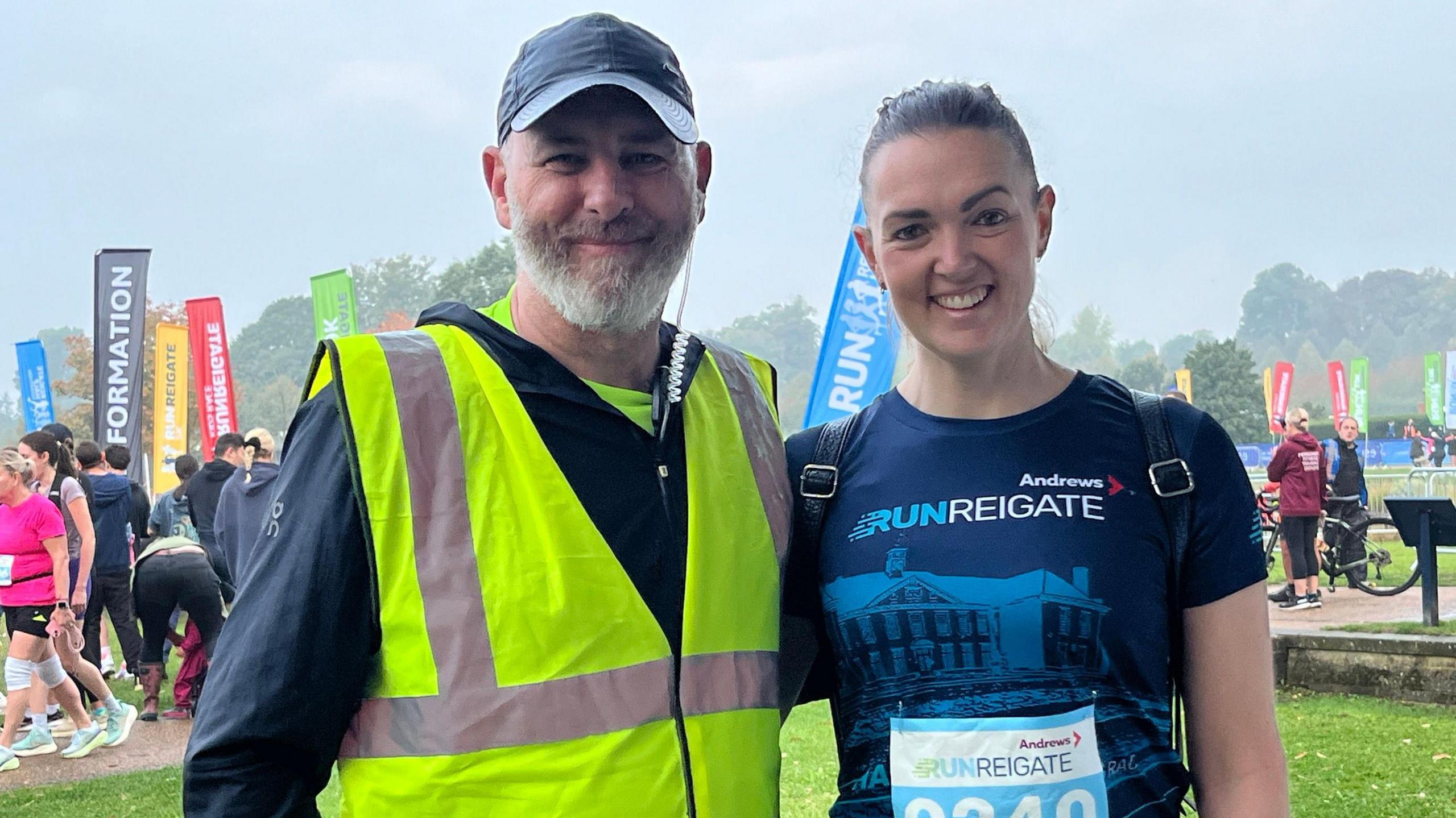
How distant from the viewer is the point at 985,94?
6.65 feet

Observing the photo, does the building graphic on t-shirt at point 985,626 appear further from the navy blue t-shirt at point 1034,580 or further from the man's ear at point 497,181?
the man's ear at point 497,181

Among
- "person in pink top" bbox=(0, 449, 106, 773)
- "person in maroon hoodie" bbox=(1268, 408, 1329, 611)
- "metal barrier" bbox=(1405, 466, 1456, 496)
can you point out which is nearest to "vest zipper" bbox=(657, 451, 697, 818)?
"person in pink top" bbox=(0, 449, 106, 773)

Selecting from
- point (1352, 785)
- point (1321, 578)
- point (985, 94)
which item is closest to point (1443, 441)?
point (1321, 578)

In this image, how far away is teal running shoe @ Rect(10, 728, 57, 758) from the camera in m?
7.88

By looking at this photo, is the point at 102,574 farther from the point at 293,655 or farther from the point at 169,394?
the point at 169,394

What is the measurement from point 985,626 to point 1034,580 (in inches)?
3.7

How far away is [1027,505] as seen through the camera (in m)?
1.84

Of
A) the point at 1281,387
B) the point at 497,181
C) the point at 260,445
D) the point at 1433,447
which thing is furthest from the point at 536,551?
the point at 1433,447

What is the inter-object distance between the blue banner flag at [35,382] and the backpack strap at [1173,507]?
1047 inches

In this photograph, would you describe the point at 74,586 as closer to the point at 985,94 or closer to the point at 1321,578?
the point at 985,94

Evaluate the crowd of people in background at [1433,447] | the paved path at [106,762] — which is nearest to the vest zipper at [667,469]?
the paved path at [106,762]

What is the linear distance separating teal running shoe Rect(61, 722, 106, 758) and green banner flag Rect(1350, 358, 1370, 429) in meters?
33.1

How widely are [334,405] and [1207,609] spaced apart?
1.23 meters

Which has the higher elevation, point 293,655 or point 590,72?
point 590,72
